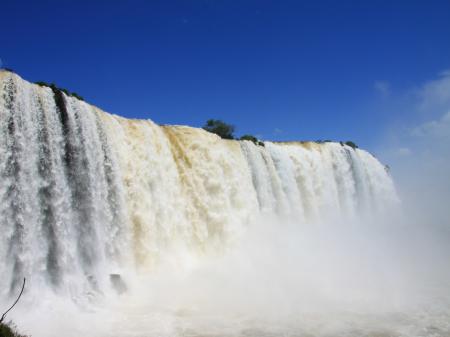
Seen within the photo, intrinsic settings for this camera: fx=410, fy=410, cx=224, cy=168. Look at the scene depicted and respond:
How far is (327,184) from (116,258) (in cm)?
1738

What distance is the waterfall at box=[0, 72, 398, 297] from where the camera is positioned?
10148 millimetres

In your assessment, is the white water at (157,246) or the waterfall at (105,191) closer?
the white water at (157,246)

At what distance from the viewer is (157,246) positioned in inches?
546

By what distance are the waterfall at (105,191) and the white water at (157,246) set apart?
4 cm

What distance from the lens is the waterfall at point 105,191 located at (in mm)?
10148

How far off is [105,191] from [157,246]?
2.72 m

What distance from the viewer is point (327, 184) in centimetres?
2653

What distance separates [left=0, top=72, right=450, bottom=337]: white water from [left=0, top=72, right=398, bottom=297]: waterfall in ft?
0.13

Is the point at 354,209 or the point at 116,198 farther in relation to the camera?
the point at 354,209

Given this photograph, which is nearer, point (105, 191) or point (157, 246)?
point (105, 191)

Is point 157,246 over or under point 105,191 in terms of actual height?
under

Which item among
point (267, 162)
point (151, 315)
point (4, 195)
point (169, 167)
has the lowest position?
point (151, 315)

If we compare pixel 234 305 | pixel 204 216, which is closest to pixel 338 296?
pixel 234 305

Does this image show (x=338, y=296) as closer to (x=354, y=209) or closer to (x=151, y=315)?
(x=151, y=315)
